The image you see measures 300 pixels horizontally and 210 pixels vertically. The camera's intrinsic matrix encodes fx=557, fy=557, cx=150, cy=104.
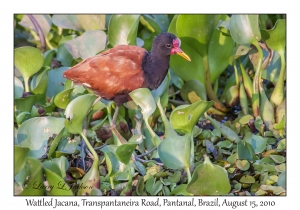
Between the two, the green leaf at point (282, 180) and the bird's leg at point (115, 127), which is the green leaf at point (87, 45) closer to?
the bird's leg at point (115, 127)

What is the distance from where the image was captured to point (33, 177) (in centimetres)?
374

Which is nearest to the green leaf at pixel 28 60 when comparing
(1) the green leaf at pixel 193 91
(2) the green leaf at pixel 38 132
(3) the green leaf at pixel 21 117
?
(3) the green leaf at pixel 21 117

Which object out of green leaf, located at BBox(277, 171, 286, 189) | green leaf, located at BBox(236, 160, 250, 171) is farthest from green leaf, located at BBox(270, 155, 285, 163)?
green leaf, located at BBox(277, 171, 286, 189)

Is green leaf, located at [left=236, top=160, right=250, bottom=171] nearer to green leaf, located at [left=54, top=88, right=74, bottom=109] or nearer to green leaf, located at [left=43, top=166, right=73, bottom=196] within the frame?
green leaf, located at [left=43, top=166, right=73, bottom=196]

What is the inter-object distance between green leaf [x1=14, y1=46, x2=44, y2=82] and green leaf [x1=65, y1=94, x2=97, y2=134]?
1.03 meters

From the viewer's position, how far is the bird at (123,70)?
15.3 feet

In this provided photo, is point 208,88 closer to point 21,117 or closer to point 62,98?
point 62,98

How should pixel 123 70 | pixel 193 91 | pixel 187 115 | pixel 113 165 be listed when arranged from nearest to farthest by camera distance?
pixel 187 115 < pixel 113 165 < pixel 123 70 < pixel 193 91

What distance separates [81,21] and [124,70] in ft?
4.47

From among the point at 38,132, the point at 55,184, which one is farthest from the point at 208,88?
the point at 55,184

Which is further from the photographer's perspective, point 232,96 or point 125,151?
point 232,96

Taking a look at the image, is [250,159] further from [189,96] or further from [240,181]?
[189,96]

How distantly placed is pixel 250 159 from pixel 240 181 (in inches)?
11.1

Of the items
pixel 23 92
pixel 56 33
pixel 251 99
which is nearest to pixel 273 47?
pixel 251 99
